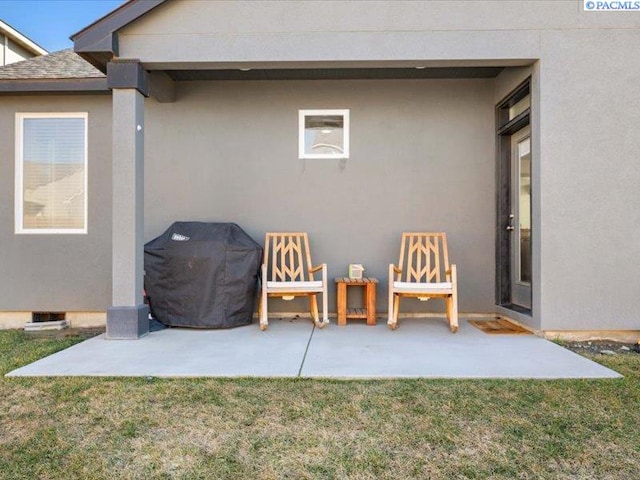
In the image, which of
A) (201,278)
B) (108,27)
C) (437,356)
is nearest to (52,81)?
(108,27)

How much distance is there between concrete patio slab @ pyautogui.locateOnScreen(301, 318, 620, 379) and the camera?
2.97m

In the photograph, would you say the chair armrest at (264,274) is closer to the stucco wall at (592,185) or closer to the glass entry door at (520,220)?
the stucco wall at (592,185)

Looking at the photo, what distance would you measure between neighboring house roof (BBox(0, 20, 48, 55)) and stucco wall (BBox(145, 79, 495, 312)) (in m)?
4.45

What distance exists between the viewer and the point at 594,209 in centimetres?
402

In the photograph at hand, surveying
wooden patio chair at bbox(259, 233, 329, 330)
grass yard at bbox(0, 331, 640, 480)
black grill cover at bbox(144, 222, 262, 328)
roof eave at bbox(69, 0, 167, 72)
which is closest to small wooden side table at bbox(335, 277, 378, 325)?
wooden patio chair at bbox(259, 233, 329, 330)

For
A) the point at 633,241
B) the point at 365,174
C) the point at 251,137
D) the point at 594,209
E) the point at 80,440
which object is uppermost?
the point at 251,137

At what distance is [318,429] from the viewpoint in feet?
7.14

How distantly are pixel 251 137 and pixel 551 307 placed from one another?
3631mm

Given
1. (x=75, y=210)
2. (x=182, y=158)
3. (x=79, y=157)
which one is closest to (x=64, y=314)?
(x=75, y=210)

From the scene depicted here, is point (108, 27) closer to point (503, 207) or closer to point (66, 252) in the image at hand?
point (66, 252)

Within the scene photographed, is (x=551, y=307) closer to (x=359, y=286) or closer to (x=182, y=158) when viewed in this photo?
(x=359, y=286)

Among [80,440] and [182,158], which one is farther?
[182,158]

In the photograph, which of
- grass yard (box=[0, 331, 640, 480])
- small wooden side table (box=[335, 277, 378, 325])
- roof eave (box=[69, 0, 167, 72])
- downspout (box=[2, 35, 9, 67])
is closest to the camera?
grass yard (box=[0, 331, 640, 480])

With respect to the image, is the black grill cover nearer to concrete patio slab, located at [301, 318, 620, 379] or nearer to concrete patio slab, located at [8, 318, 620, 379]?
concrete patio slab, located at [8, 318, 620, 379]
